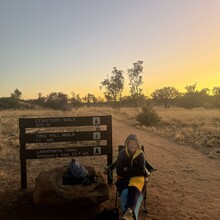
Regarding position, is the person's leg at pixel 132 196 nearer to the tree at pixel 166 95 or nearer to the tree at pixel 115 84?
the tree at pixel 115 84

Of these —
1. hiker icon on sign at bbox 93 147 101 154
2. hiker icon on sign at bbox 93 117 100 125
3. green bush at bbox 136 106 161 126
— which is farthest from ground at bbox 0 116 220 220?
green bush at bbox 136 106 161 126

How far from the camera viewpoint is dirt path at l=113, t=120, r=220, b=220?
21.7ft

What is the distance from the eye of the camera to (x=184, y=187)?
28.2 feet

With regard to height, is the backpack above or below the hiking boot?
above

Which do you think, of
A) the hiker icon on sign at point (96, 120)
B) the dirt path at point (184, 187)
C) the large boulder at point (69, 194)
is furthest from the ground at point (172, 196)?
the hiker icon on sign at point (96, 120)

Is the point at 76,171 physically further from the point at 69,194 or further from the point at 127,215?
the point at 127,215

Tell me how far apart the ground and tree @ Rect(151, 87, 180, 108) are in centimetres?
9085

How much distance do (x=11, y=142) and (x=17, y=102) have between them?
7297 cm

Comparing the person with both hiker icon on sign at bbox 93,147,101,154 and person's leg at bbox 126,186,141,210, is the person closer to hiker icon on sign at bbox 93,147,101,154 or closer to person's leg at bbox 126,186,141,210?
person's leg at bbox 126,186,141,210

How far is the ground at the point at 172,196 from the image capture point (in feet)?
20.5

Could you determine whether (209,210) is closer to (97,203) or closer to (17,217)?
(97,203)

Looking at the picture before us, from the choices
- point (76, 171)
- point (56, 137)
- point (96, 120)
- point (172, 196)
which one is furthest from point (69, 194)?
point (172, 196)

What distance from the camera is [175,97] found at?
339 feet

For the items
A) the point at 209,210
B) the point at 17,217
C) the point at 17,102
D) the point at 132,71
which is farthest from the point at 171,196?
the point at 17,102
